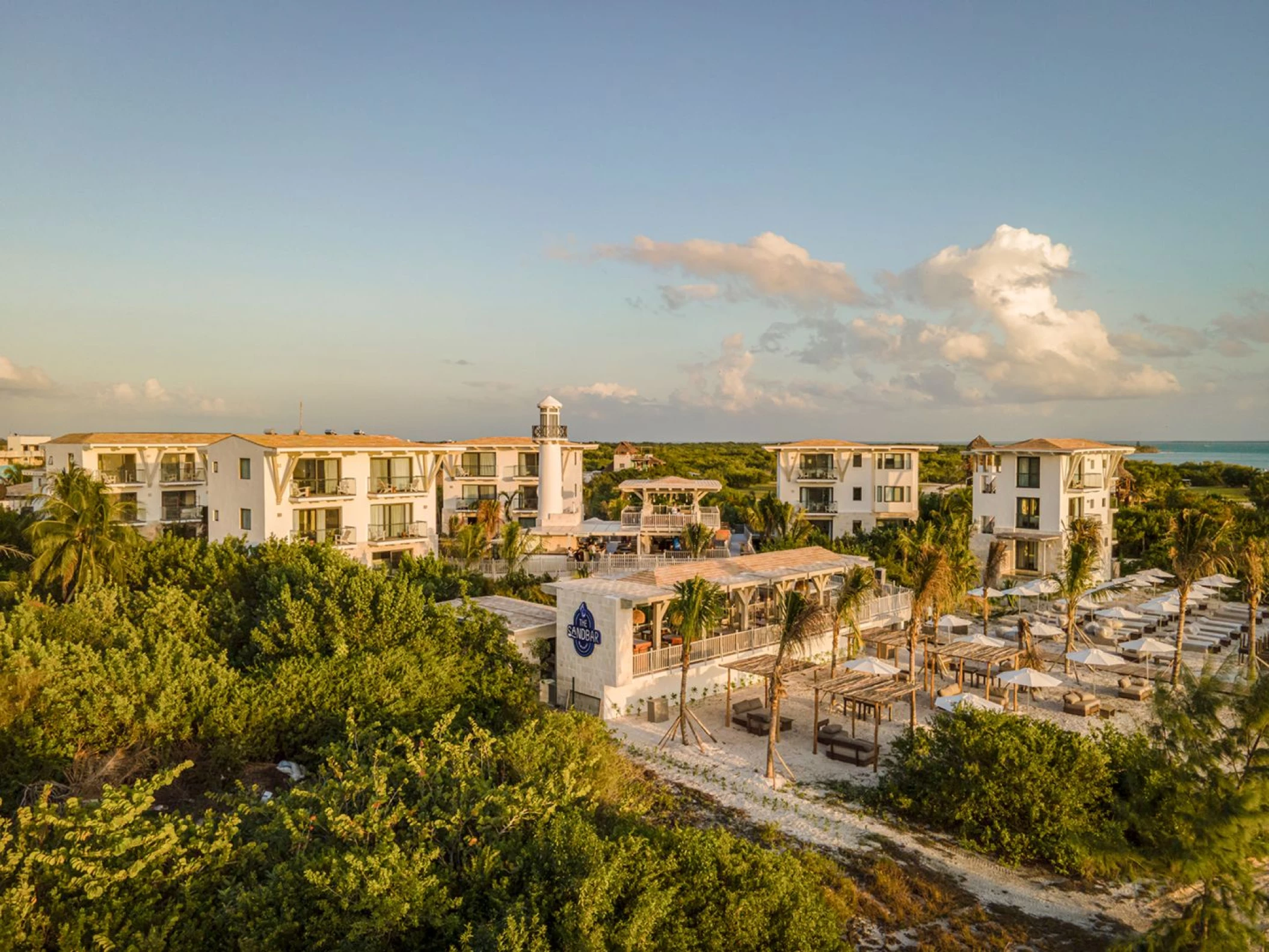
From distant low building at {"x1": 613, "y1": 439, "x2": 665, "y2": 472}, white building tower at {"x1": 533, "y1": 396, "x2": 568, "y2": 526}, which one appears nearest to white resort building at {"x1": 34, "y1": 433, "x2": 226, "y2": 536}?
white building tower at {"x1": 533, "y1": 396, "x2": 568, "y2": 526}

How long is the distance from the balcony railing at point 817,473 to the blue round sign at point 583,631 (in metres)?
30.8

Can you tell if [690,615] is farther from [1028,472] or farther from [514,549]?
[1028,472]

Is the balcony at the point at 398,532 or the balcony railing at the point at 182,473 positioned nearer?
the balcony at the point at 398,532

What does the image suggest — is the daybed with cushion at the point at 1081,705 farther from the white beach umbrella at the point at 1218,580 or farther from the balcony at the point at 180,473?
the balcony at the point at 180,473

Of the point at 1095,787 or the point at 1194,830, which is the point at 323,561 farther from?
the point at 1194,830

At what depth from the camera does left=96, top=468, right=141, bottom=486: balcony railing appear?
142ft

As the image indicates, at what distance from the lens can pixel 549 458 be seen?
45.9 metres

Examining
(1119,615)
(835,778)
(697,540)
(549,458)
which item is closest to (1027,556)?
(1119,615)

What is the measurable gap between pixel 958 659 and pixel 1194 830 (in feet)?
45.9

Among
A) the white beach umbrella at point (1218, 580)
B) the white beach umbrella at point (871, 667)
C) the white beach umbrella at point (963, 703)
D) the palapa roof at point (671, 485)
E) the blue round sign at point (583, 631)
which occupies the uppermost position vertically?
the palapa roof at point (671, 485)

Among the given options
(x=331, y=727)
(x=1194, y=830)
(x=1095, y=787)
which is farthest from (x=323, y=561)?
(x=1194, y=830)

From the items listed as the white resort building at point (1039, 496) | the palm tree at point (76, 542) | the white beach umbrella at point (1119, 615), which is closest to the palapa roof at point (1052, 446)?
the white resort building at point (1039, 496)

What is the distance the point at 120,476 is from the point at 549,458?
2265cm

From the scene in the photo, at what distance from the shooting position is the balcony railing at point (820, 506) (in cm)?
4931
